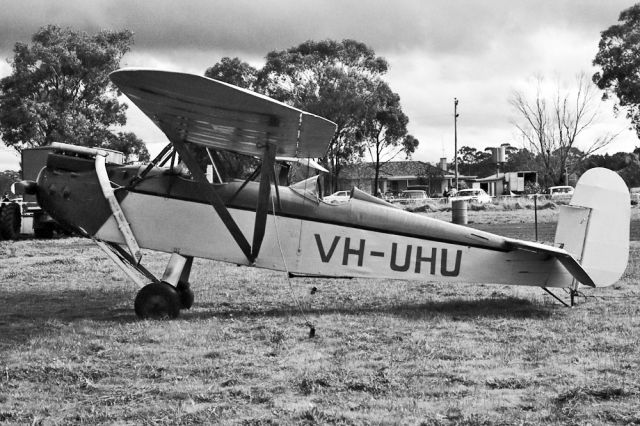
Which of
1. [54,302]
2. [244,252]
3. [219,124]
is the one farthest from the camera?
[54,302]

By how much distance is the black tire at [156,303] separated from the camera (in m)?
6.95

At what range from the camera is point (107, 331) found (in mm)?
6316

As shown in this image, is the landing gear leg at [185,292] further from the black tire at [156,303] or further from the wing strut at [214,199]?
the wing strut at [214,199]

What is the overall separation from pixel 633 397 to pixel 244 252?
14.0ft

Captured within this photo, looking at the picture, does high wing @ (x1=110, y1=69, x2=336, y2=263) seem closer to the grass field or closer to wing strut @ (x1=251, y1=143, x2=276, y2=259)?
wing strut @ (x1=251, y1=143, x2=276, y2=259)

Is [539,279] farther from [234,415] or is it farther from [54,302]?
[54,302]

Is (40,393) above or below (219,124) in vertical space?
below

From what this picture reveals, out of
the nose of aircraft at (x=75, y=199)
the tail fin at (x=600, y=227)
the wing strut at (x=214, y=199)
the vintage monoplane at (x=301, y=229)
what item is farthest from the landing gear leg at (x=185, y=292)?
the tail fin at (x=600, y=227)

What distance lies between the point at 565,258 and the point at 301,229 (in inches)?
113

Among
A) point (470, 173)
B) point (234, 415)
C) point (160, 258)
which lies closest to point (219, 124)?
point (234, 415)

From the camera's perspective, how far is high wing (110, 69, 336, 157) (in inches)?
225

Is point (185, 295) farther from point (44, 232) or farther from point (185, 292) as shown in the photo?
point (44, 232)

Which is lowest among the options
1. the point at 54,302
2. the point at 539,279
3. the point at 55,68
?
the point at 54,302

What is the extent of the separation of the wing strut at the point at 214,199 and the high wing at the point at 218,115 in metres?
0.14
